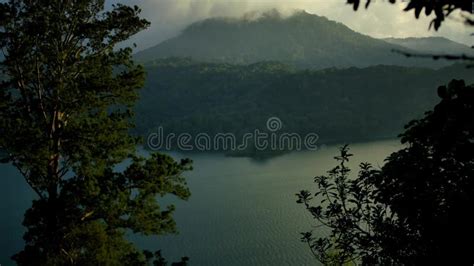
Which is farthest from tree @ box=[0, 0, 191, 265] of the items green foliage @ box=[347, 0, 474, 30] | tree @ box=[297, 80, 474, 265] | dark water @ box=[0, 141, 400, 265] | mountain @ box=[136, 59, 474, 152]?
mountain @ box=[136, 59, 474, 152]

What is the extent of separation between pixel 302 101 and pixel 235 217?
330 ft

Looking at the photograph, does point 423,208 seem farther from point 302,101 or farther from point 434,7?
point 302,101

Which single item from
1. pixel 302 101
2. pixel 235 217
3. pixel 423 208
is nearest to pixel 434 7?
pixel 423 208

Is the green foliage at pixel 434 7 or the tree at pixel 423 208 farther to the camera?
the tree at pixel 423 208

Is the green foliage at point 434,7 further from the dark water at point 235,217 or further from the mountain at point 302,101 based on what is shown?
the mountain at point 302,101

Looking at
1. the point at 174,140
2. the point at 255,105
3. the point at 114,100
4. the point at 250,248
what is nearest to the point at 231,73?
the point at 255,105

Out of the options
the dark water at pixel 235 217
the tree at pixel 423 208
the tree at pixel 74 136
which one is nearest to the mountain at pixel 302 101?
the dark water at pixel 235 217

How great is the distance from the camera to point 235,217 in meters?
39.3

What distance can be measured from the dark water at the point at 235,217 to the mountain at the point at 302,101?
4418cm

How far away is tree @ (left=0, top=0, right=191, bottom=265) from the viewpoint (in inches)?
348

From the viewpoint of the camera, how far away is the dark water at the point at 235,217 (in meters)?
30.3

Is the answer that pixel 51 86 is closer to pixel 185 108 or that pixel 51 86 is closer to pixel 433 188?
pixel 433 188

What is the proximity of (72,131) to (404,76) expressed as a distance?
140083 millimetres

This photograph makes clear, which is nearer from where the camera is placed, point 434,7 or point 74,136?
point 434,7
